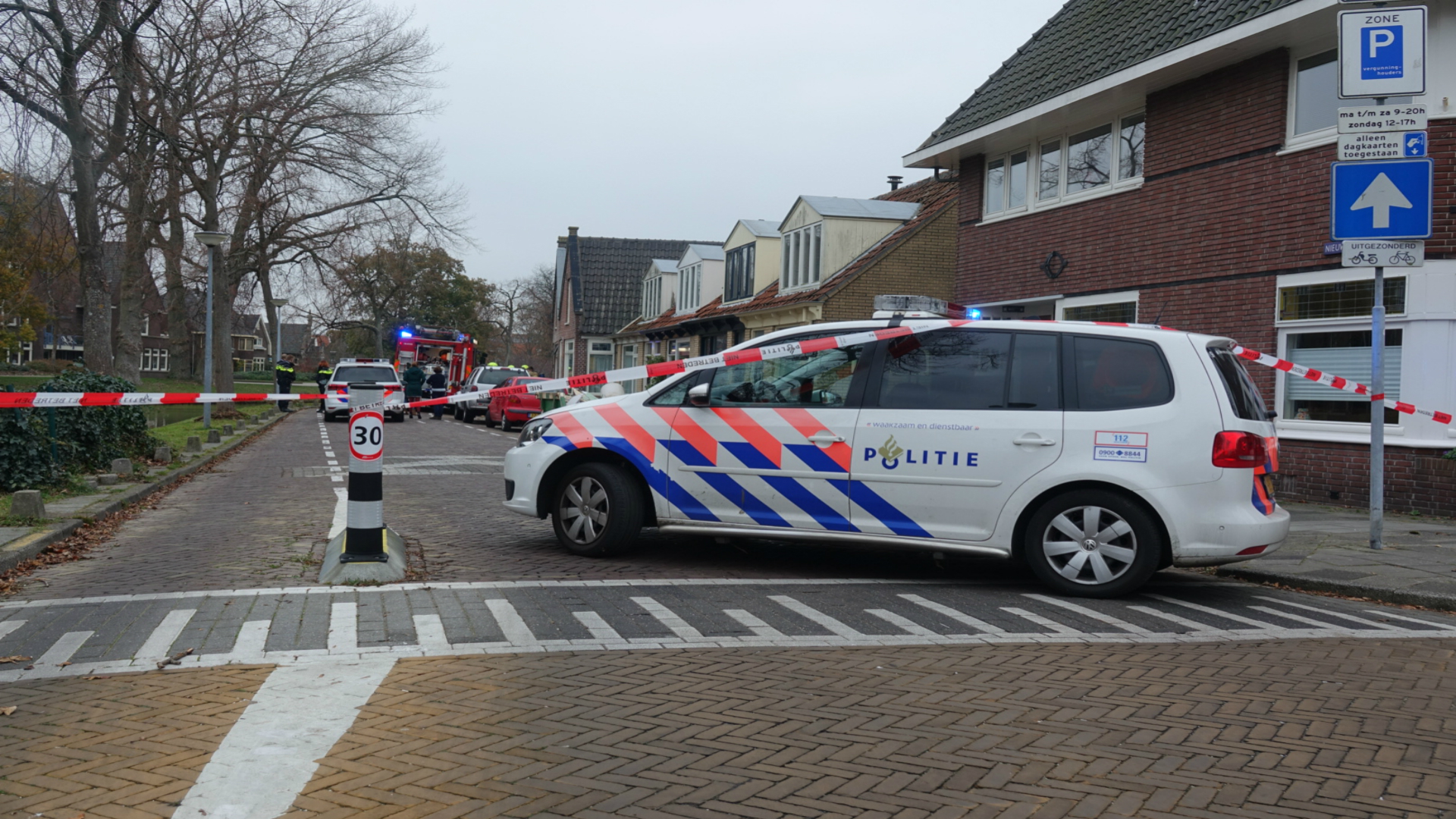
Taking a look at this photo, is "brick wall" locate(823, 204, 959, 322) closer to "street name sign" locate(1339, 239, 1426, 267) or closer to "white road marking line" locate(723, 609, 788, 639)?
"street name sign" locate(1339, 239, 1426, 267)

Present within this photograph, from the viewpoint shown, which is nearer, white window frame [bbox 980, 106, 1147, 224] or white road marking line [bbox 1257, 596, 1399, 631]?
white road marking line [bbox 1257, 596, 1399, 631]

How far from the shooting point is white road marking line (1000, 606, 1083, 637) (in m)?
6.23

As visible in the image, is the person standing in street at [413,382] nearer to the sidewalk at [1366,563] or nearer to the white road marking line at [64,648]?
the sidewalk at [1366,563]

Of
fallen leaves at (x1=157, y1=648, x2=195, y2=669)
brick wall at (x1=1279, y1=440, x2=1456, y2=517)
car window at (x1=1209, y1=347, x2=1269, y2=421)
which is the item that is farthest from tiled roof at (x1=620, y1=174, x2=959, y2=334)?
fallen leaves at (x1=157, y1=648, x2=195, y2=669)

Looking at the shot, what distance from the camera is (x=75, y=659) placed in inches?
207

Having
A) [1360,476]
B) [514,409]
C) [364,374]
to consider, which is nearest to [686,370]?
[1360,476]

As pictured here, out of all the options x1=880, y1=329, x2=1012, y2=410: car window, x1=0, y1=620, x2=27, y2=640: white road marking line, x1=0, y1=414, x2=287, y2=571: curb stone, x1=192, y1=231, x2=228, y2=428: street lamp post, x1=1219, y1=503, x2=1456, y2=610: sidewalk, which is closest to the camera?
x1=0, y1=620, x2=27, y2=640: white road marking line

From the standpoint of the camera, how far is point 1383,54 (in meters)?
9.09

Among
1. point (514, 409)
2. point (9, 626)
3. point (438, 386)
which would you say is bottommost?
point (9, 626)

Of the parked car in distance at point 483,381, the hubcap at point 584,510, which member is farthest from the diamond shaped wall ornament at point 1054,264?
the parked car in distance at point 483,381

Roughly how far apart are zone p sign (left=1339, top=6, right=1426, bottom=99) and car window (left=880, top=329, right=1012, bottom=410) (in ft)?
13.8

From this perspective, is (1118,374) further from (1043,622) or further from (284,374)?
(284,374)

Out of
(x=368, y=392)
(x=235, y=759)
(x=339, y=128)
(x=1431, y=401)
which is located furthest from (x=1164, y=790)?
(x=339, y=128)

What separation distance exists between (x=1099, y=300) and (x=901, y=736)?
42.2 feet
